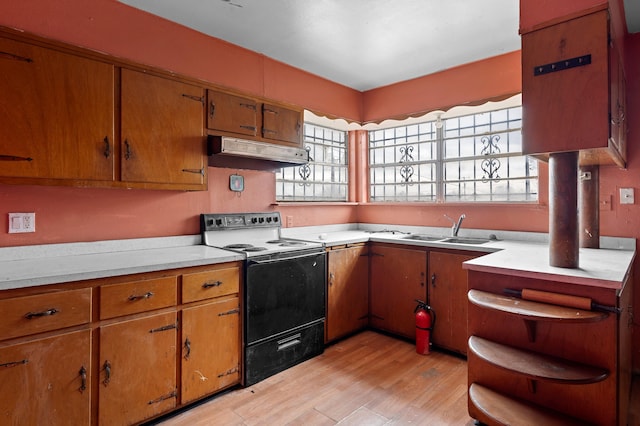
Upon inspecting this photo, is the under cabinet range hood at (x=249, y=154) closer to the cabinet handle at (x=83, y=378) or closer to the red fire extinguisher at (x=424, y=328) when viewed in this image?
the cabinet handle at (x=83, y=378)

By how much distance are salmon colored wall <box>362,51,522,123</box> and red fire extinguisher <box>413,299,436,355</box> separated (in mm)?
2043

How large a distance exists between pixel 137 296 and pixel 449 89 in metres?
3.31

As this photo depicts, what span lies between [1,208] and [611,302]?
3.22 m

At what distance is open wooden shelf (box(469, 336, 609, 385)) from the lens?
155 cm

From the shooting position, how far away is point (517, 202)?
126 inches

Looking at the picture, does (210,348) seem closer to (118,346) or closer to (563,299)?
(118,346)

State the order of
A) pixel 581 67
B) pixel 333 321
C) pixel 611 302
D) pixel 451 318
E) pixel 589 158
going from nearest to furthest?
pixel 611 302 → pixel 581 67 → pixel 589 158 → pixel 451 318 → pixel 333 321

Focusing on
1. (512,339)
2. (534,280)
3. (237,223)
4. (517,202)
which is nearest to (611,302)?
(534,280)

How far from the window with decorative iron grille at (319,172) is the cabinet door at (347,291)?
3.00 ft

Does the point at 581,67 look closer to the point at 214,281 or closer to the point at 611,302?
the point at 611,302

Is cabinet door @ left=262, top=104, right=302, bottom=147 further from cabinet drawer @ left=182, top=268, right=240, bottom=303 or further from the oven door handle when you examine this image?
cabinet drawer @ left=182, top=268, right=240, bottom=303

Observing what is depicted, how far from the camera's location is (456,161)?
3.65 meters

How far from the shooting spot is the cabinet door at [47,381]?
154 centimetres

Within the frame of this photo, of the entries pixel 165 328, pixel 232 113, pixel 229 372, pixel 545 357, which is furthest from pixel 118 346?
pixel 545 357
